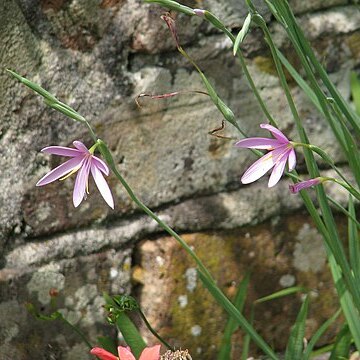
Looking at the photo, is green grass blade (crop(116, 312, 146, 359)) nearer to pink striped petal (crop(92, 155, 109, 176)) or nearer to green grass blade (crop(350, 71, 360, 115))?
pink striped petal (crop(92, 155, 109, 176))

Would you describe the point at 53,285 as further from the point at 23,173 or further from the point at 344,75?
the point at 344,75

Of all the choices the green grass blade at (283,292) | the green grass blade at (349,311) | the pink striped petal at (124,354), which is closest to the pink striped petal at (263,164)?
the pink striped petal at (124,354)

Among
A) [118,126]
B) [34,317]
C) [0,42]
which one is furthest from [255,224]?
[0,42]

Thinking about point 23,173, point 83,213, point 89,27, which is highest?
point 89,27

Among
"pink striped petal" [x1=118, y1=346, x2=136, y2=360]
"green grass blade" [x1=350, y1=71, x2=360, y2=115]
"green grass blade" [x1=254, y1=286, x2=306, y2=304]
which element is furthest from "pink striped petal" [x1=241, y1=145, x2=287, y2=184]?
"green grass blade" [x1=350, y1=71, x2=360, y2=115]

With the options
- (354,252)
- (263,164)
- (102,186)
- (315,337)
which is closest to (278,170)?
(263,164)

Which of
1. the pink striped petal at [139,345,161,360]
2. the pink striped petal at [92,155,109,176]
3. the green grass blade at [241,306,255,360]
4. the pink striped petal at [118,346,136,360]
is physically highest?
the pink striped petal at [92,155,109,176]

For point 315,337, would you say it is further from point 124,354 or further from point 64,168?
point 64,168
